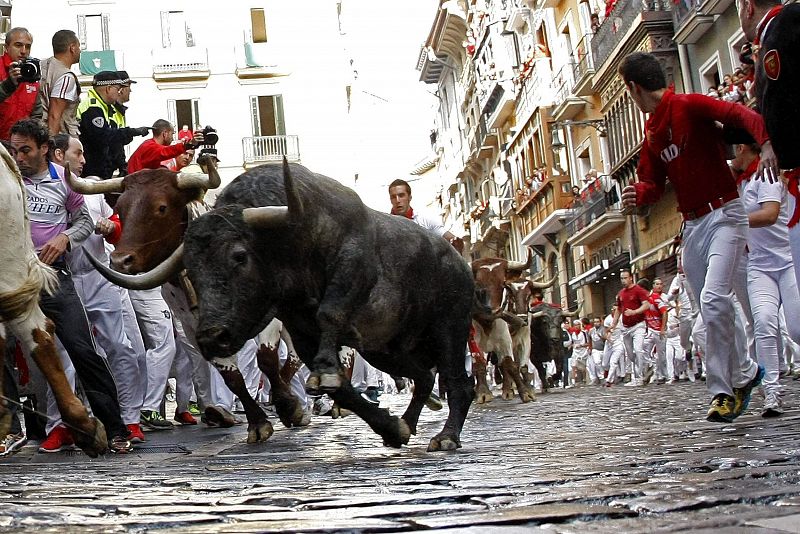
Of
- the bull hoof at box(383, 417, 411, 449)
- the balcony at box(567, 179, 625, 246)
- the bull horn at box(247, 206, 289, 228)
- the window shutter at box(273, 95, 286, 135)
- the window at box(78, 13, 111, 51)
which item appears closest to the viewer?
the bull horn at box(247, 206, 289, 228)

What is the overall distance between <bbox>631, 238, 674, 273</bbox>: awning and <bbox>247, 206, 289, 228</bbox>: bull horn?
1146 inches

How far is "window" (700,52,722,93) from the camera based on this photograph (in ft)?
104

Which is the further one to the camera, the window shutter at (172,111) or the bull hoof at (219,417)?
the window shutter at (172,111)

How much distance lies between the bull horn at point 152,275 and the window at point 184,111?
3669cm

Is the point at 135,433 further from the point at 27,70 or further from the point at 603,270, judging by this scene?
the point at 603,270

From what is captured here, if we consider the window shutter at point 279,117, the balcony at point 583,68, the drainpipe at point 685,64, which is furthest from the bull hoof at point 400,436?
the window shutter at point 279,117

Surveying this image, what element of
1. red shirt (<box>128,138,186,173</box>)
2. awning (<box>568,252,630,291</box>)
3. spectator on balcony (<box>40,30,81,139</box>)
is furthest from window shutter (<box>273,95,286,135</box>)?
red shirt (<box>128,138,186,173</box>)

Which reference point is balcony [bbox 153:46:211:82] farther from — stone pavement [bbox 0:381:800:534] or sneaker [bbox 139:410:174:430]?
stone pavement [bbox 0:381:800:534]

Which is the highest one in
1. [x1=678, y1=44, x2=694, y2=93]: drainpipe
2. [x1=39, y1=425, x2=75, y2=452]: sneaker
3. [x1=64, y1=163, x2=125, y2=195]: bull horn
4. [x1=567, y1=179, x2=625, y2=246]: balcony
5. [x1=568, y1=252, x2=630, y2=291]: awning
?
[x1=678, y1=44, x2=694, y2=93]: drainpipe

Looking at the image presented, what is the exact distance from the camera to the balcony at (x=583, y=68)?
41.5 m

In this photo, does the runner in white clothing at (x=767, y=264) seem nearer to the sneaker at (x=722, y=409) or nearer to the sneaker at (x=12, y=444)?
the sneaker at (x=722, y=409)

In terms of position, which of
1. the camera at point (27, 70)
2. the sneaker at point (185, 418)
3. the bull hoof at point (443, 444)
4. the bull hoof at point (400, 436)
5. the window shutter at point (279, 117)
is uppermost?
the window shutter at point (279, 117)

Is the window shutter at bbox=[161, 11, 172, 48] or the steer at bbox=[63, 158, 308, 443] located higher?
the window shutter at bbox=[161, 11, 172, 48]

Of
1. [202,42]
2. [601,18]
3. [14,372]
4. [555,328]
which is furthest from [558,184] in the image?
[14,372]
